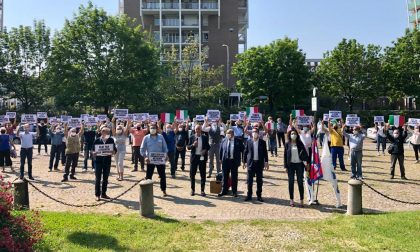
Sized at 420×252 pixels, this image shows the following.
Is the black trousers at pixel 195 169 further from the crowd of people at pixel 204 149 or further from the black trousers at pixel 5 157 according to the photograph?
the black trousers at pixel 5 157

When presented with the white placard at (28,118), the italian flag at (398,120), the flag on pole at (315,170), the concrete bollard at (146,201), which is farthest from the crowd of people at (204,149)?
the white placard at (28,118)

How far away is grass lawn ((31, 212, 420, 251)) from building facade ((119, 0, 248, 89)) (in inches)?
→ 2447

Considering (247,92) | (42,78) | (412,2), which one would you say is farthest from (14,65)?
(412,2)

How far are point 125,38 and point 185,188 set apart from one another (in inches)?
1296

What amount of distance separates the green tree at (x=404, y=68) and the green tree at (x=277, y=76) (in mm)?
8502

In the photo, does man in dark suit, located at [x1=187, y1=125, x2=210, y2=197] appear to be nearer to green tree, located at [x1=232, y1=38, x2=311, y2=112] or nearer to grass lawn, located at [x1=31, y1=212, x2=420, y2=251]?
grass lawn, located at [x1=31, y1=212, x2=420, y2=251]

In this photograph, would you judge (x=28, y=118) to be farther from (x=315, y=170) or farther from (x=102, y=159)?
(x=315, y=170)

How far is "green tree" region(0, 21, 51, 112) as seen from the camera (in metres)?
47.4

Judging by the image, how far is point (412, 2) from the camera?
254ft

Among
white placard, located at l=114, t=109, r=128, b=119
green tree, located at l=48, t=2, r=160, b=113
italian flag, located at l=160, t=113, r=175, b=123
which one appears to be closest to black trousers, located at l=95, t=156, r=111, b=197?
italian flag, located at l=160, t=113, r=175, b=123

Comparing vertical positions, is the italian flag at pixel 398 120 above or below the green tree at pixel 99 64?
below

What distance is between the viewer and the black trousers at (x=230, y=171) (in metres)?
12.8

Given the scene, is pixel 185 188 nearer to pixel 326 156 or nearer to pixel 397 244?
pixel 326 156

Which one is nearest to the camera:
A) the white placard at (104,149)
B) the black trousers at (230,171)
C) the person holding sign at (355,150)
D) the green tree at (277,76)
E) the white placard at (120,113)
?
the white placard at (104,149)
